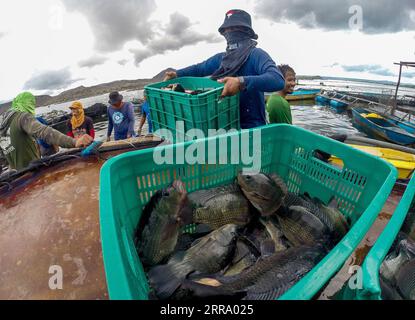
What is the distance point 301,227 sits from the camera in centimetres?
173

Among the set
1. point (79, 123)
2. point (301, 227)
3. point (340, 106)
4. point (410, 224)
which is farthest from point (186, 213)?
point (340, 106)

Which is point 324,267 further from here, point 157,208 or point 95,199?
point 95,199

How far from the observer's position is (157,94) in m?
2.49

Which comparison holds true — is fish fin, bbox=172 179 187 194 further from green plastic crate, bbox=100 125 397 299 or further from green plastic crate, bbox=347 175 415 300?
green plastic crate, bbox=347 175 415 300

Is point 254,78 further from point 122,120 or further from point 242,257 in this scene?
point 122,120

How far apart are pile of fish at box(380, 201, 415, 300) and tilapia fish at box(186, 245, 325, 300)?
1.10ft

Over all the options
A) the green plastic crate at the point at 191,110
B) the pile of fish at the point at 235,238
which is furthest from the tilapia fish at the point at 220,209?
the green plastic crate at the point at 191,110

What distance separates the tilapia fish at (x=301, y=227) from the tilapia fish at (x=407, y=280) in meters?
0.43

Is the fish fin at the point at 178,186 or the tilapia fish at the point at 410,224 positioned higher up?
the fish fin at the point at 178,186

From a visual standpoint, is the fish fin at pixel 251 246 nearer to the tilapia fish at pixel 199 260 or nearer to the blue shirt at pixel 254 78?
the tilapia fish at pixel 199 260

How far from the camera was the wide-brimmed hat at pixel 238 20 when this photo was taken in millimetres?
2637

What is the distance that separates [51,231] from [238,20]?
2819 millimetres

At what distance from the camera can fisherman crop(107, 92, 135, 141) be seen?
6312mm
